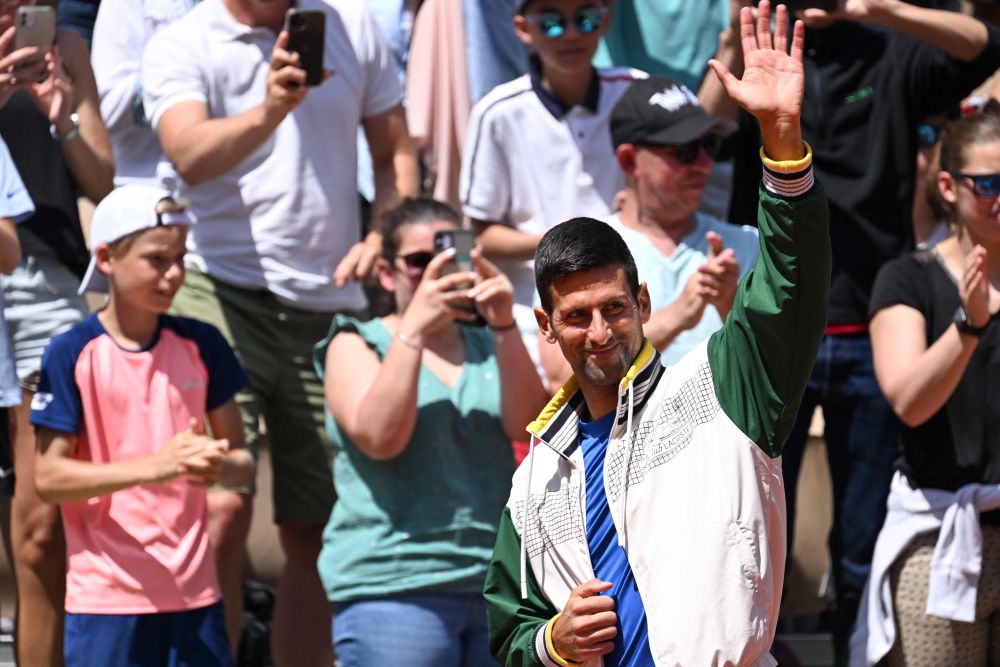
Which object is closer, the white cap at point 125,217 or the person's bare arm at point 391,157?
the white cap at point 125,217

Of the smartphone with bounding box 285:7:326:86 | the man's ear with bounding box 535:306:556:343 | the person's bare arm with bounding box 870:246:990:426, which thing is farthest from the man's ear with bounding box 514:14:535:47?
the man's ear with bounding box 535:306:556:343

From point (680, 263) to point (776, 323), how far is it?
2010mm

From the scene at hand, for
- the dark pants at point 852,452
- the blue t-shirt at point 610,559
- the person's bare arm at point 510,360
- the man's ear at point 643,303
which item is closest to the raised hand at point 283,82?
the person's bare arm at point 510,360

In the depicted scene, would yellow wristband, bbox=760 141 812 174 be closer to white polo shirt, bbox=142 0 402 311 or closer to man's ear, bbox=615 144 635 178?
man's ear, bbox=615 144 635 178

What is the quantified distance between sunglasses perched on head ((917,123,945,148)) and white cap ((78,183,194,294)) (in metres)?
2.55

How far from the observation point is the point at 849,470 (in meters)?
5.43

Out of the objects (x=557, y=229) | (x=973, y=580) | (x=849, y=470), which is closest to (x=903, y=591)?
(x=973, y=580)

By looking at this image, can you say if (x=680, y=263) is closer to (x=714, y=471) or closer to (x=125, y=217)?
(x=125, y=217)

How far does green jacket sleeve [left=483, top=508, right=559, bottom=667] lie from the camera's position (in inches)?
134

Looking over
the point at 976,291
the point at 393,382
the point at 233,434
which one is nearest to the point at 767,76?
the point at 976,291

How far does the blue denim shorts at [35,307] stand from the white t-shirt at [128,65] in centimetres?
61

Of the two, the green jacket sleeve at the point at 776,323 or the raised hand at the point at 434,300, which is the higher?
the green jacket sleeve at the point at 776,323

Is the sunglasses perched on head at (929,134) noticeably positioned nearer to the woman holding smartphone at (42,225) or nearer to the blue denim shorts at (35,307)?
the woman holding smartphone at (42,225)

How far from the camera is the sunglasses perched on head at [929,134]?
227 inches
